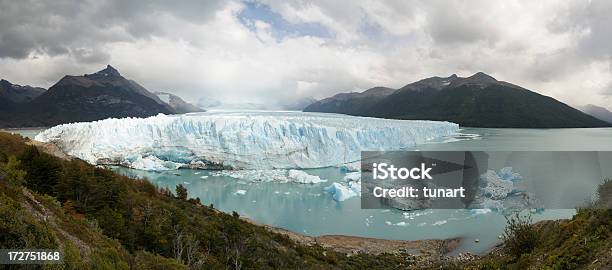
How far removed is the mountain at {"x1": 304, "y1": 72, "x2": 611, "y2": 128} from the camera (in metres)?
88.7

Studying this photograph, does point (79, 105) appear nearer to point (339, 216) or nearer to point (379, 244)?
point (339, 216)

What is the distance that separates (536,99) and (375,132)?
91.7 metres

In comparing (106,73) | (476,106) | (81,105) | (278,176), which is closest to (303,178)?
(278,176)

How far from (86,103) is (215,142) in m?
99.1

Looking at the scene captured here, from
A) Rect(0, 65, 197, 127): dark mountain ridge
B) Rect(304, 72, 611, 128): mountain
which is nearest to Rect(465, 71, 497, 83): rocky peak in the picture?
Rect(304, 72, 611, 128): mountain

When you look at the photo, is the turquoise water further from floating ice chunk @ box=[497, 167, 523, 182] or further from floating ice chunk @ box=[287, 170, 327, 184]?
floating ice chunk @ box=[497, 167, 523, 182]

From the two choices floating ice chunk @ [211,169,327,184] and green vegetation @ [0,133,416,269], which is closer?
green vegetation @ [0,133,416,269]

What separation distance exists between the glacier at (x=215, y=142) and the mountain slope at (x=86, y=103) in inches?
3022

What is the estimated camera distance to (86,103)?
108m

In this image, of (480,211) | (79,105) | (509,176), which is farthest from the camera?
(79,105)

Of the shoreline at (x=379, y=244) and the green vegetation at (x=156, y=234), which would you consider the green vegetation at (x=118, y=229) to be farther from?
the shoreline at (x=379, y=244)

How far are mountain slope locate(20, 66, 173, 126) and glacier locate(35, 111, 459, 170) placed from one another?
76.8 m

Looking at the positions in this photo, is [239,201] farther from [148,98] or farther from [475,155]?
[148,98]

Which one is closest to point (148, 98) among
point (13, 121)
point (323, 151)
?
point (13, 121)
